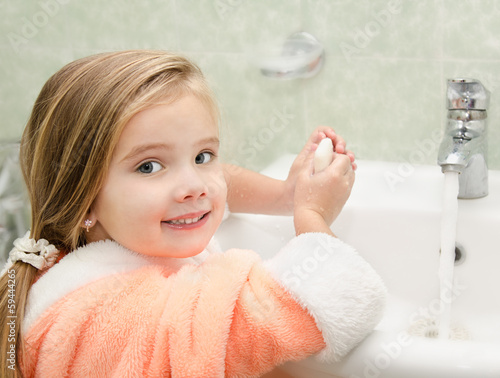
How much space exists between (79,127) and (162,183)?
92 millimetres

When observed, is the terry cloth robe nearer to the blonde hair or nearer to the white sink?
the blonde hair

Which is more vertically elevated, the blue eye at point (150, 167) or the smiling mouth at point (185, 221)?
the blue eye at point (150, 167)

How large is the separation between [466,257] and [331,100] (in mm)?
329

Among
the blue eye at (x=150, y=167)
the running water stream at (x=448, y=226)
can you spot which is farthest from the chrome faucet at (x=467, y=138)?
the blue eye at (x=150, y=167)

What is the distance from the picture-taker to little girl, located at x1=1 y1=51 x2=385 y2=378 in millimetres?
521

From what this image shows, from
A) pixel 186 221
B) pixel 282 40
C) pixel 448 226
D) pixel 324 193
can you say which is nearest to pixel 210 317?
pixel 186 221

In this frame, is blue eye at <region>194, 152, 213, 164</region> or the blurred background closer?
blue eye at <region>194, 152, 213, 164</region>

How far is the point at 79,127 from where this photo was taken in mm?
558

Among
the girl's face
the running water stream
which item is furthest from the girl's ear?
the running water stream

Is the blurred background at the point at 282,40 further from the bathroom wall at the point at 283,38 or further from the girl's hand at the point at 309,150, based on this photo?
the girl's hand at the point at 309,150

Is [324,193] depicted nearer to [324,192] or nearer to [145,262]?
[324,192]

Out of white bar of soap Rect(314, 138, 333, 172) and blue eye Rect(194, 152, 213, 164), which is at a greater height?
blue eye Rect(194, 152, 213, 164)

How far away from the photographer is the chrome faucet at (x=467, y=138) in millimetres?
758

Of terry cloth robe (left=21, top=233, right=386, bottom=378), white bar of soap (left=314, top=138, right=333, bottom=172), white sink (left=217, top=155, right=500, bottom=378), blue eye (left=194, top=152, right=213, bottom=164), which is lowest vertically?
white sink (left=217, top=155, right=500, bottom=378)
